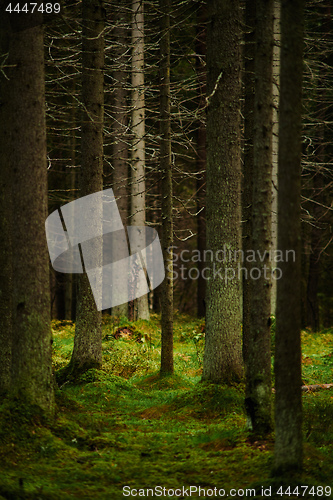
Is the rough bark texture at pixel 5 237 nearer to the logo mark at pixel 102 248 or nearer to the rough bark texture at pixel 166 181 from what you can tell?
the logo mark at pixel 102 248

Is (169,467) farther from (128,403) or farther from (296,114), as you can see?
(296,114)

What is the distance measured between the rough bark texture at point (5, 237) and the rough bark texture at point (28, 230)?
117 cm

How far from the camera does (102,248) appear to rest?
443 inches

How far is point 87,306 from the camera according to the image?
9.59m

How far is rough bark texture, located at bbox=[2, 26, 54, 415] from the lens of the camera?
604 cm

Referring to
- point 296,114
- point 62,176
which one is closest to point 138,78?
point 62,176

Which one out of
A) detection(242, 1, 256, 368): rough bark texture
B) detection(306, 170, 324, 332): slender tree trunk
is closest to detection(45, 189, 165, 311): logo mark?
detection(242, 1, 256, 368): rough bark texture

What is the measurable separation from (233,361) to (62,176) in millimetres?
16464

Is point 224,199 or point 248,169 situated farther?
point 248,169

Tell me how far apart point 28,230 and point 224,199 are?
3380 mm

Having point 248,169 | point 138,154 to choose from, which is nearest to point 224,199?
point 248,169

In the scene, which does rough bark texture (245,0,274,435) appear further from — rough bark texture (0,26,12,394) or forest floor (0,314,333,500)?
rough bark texture (0,26,12,394)

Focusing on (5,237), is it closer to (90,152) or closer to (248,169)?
(90,152)

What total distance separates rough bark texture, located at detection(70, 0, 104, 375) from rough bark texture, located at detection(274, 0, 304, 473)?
5.62 metres
